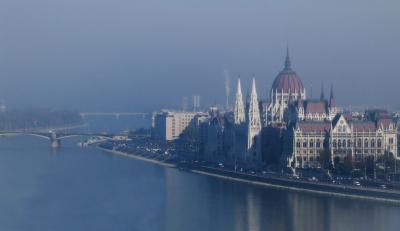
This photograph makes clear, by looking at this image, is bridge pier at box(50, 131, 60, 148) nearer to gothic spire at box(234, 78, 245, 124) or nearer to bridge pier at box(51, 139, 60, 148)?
bridge pier at box(51, 139, 60, 148)

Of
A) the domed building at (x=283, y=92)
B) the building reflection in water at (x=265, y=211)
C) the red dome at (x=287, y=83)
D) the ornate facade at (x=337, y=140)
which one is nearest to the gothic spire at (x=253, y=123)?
the ornate facade at (x=337, y=140)

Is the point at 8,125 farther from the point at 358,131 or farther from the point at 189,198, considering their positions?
the point at 189,198

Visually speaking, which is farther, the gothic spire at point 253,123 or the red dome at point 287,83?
the red dome at point 287,83

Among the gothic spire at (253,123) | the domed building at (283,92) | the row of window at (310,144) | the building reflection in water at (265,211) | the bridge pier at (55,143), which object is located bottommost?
the building reflection in water at (265,211)

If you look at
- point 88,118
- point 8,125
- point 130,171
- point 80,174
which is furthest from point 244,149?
point 88,118

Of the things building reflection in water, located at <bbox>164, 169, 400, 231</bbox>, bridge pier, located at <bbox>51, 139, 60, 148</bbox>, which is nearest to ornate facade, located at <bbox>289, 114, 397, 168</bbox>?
building reflection in water, located at <bbox>164, 169, 400, 231</bbox>

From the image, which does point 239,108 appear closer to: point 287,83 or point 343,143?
point 287,83

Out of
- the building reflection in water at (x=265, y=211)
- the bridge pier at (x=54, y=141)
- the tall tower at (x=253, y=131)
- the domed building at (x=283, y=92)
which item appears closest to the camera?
the building reflection in water at (x=265, y=211)

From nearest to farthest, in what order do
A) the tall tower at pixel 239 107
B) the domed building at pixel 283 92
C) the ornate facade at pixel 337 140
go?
the ornate facade at pixel 337 140
the tall tower at pixel 239 107
the domed building at pixel 283 92

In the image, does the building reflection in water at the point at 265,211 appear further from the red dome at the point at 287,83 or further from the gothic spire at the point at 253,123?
the red dome at the point at 287,83
